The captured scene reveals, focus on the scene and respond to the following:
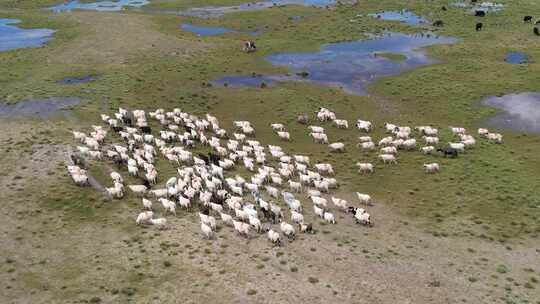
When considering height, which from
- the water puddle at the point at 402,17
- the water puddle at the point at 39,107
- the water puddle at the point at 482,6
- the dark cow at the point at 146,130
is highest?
the water puddle at the point at 482,6

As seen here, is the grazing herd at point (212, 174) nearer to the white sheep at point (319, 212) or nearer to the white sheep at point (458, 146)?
the white sheep at point (319, 212)

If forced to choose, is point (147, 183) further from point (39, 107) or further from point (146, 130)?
point (39, 107)

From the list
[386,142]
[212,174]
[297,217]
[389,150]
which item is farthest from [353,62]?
[297,217]

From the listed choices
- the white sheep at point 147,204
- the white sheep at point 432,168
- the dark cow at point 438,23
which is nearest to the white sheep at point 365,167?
the white sheep at point 432,168

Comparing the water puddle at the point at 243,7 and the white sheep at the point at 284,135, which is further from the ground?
the water puddle at the point at 243,7

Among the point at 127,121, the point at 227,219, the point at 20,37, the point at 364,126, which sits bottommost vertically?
the point at 227,219

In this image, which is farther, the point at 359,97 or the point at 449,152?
the point at 359,97

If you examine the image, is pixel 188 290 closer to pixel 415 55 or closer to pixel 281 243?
pixel 281 243
